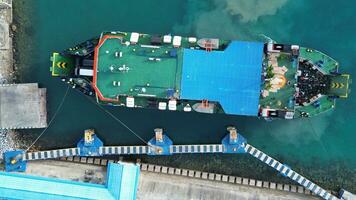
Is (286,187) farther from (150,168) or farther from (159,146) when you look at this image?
(150,168)

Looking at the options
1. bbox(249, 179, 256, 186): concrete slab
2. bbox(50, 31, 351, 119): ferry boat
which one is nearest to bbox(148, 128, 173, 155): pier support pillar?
bbox(50, 31, 351, 119): ferry boat

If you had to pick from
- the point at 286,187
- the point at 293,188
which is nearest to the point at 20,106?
the point at 286,187

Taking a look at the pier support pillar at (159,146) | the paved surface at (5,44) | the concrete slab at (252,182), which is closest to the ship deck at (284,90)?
the concrete slab at (252,182)

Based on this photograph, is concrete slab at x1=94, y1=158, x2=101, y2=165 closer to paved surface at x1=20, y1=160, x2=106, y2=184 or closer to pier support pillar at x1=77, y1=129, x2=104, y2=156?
paved surface at x1=20, y1=160, x2=106, y2=184

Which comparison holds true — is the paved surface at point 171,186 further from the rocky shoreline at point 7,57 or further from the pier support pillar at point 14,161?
the rocky shoreline at point 7,57

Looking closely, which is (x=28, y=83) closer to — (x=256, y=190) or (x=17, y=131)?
(x=17, y=131)

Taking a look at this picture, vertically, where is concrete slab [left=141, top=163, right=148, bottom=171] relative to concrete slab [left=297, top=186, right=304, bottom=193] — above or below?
above
